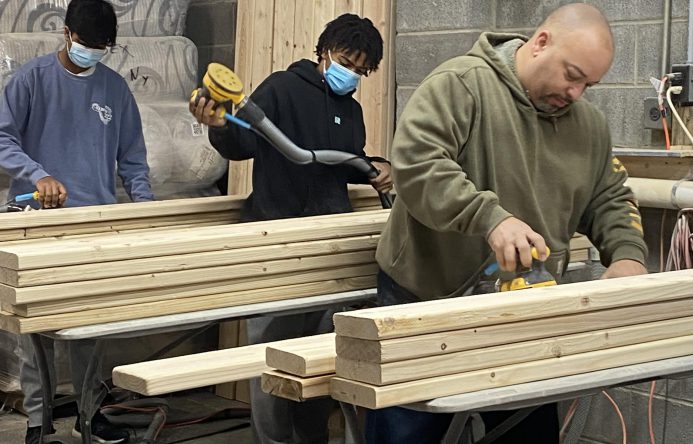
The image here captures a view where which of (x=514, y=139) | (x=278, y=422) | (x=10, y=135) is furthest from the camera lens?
(x=10, y=135)

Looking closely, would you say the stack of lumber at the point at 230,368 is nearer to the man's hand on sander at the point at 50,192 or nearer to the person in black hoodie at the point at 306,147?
the person in black hoodie at the point at 306,147

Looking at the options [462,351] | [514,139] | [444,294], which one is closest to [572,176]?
[514,139]

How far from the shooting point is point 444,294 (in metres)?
3.09

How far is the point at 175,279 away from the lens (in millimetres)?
3512

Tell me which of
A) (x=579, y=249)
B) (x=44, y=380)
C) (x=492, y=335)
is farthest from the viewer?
(x=579, y=249)

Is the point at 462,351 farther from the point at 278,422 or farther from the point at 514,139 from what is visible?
the point at 278,422

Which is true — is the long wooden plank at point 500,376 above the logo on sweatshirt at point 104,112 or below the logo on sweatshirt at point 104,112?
below

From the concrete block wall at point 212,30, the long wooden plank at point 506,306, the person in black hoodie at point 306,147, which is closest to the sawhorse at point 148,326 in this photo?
the person in black hoodie at point 306,147

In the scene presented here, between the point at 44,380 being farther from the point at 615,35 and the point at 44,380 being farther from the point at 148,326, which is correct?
the point at 615,35

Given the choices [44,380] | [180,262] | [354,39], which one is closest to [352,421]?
[180,262]

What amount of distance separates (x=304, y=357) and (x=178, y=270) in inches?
41.9

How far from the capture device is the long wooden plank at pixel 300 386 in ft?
8.33

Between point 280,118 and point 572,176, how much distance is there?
145cm

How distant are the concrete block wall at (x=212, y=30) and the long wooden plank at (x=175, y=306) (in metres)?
2.52
